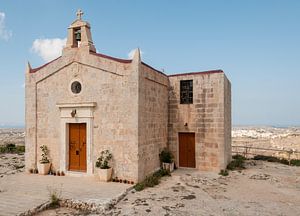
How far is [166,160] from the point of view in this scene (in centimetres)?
1284

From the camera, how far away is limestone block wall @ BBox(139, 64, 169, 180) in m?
10.6

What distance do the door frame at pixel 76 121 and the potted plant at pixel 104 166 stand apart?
525 millimetres

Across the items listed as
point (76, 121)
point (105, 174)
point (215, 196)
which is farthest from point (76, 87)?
point (215, 196)

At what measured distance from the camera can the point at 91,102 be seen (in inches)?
438

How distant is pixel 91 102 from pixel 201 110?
18.9 feet

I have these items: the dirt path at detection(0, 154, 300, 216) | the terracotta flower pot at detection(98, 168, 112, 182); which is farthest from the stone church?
the dirt path at detection(0, 154, 300, 216)

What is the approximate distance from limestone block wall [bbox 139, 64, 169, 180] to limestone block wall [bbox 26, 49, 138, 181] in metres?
0.45

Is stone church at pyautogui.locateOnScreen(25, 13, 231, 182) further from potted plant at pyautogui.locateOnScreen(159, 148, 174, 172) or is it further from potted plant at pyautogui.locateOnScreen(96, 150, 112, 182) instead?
potted plant at pyautogui.locateOnScreen(159, 148, 174, 172)

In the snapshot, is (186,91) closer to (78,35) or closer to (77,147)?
(78,35)

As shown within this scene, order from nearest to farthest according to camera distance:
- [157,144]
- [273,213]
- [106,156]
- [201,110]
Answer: [273,213]
[106,156]
[157,144]
[201,110]

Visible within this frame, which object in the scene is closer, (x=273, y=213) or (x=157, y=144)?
(x=273, y=213)

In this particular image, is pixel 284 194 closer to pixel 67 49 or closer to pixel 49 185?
pixel 49 185

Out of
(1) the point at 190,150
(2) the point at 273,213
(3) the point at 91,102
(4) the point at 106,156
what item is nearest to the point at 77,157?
(4) the point at 106,156

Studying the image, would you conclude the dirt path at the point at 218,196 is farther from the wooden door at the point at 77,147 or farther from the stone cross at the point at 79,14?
the stone cross at the point at 79,14
